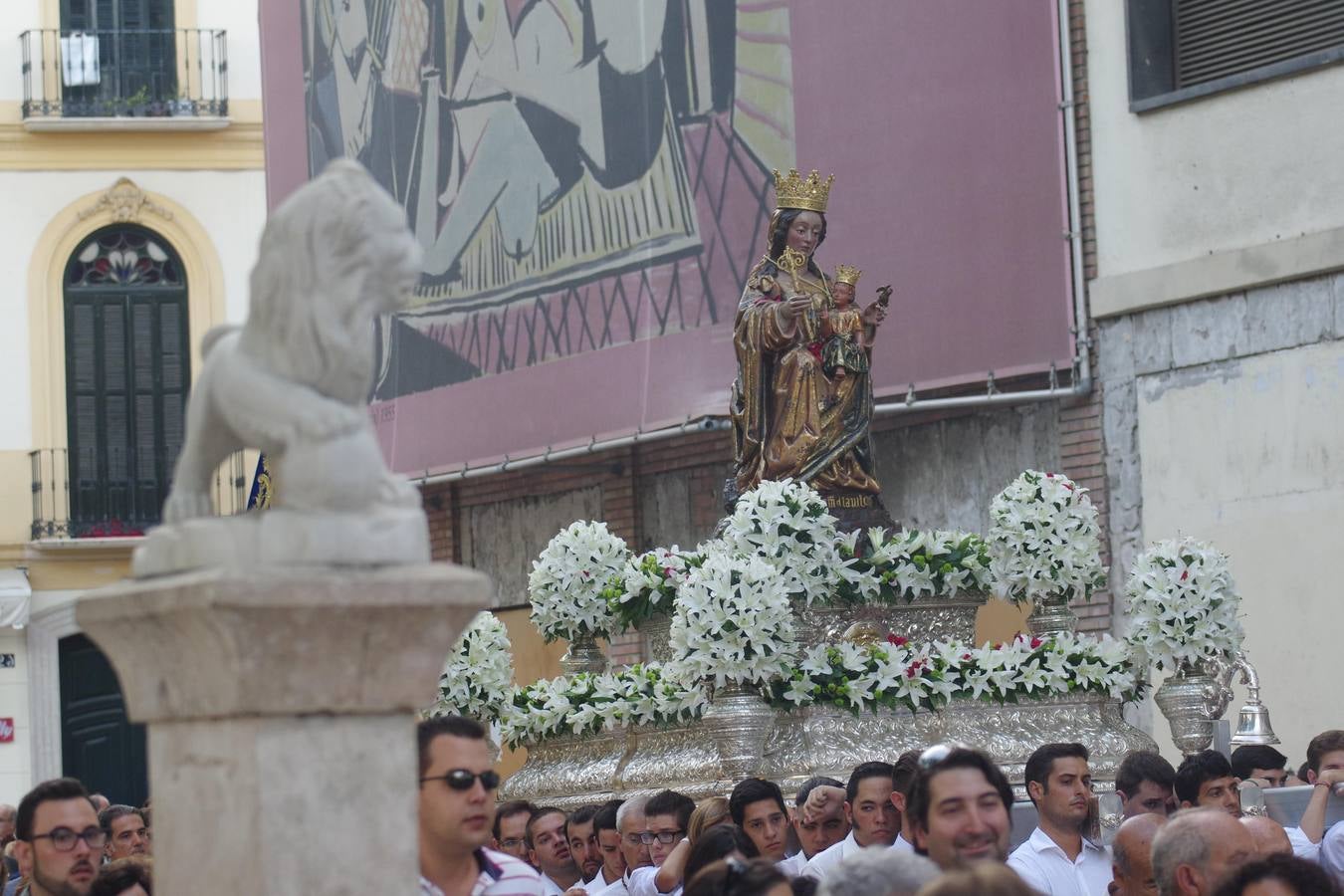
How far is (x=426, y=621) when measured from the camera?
4453mm

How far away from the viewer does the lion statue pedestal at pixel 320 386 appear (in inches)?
173

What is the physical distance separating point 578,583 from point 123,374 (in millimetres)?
15365

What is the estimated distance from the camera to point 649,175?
58.0 ft

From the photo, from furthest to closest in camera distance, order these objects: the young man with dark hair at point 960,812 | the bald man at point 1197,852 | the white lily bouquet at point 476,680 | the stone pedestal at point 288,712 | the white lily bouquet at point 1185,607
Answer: the white lily bouquet at point 476,680, the white lily bouquet at point 1185,607, the bald man at point 1197,852, the young man with dark hair at point 960,812, the stone pedestal at point 288,712

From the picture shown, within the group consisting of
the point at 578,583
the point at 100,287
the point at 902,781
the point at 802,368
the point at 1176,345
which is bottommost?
the point at 902,781

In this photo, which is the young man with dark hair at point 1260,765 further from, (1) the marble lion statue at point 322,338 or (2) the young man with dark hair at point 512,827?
(1) the marble lion statue at point 322,338

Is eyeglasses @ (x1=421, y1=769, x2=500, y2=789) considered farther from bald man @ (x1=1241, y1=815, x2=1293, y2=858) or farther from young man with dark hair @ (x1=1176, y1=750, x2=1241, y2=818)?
young man with dark hair @ (x1=1176, y1=750, x2=1241, y2=818)

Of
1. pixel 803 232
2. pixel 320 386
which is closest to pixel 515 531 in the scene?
pixel 803 232

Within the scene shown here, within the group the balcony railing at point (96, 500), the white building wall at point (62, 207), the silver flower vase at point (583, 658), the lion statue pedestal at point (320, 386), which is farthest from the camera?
the white building wall at point (62, 207)

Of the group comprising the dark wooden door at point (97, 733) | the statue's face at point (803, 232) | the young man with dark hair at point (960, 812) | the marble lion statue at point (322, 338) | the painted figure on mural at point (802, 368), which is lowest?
the dark wooden door at point (97, 733)

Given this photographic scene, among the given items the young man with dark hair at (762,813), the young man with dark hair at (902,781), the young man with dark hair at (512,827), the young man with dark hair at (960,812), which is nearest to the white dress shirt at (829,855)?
the young man with dark hair at (762,813)

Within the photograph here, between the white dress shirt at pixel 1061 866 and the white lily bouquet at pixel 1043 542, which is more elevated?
the white lily bouquet at pixel 1043 542

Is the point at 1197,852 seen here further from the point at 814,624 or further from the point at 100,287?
the point at 100,287

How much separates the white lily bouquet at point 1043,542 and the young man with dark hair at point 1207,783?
7.38 feet
